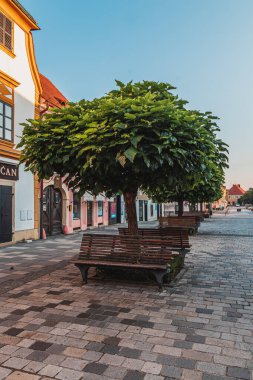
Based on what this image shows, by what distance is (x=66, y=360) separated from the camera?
10.9 feet

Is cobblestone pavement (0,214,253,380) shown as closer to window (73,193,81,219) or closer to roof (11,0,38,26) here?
roof (11,0,38,26)

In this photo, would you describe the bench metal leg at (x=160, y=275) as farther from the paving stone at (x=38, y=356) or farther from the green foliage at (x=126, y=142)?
the paving stone at (x=38, y=356)

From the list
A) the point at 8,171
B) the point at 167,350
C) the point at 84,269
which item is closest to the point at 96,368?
the point at 167,350

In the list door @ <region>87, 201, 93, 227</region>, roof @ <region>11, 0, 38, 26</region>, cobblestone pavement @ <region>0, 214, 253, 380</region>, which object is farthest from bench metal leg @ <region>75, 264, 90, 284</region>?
door @ <region>87, 201, 93, 227</region>

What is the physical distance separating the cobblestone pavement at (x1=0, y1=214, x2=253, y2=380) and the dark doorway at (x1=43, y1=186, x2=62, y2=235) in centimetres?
996

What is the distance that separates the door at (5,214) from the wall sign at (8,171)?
0.44 meters

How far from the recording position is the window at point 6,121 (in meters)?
12.3

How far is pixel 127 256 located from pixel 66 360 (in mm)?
3067

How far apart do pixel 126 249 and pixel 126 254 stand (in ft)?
0.33

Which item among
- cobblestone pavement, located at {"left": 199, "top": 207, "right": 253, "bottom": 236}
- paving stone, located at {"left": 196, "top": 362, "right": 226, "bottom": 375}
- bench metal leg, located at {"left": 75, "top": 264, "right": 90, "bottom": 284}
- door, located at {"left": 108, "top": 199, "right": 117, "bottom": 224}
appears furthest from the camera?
door, located at {"left": 108, "top": 199, "right": 117, "bottom": 224}

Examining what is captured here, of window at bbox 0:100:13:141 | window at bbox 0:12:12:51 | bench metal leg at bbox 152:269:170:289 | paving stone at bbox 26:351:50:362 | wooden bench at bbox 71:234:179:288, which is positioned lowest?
paving stone at bbox 26:351:50:362

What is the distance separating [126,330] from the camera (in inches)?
160

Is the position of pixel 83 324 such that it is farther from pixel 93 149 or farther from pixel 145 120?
pixel 145 120

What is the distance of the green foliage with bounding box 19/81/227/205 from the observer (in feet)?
17.7
